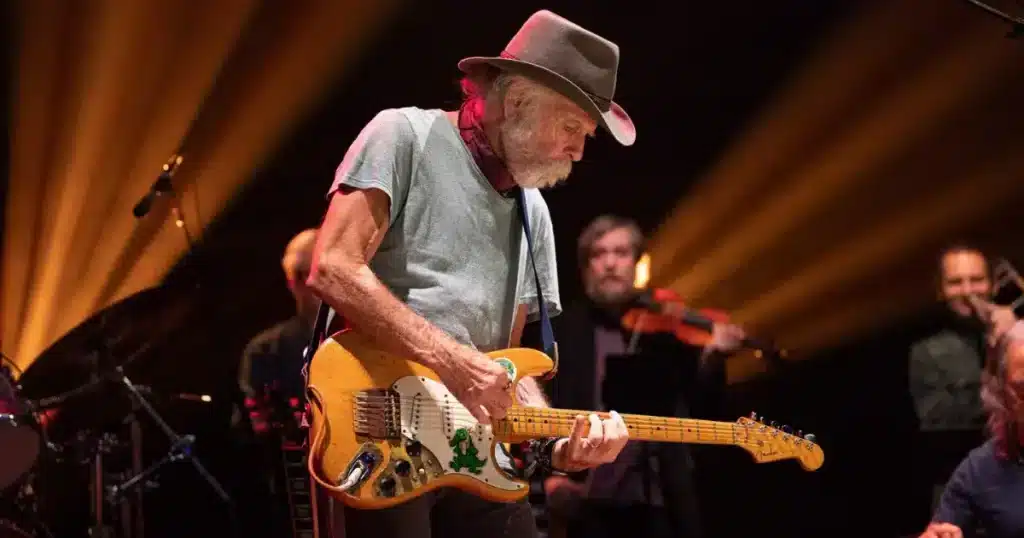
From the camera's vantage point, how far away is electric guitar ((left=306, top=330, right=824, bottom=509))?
222 cm

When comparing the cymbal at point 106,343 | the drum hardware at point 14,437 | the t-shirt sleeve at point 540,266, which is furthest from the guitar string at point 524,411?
the cymbal at point 106,343

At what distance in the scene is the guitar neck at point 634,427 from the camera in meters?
2.51

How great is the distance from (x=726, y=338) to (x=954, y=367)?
4.49ft

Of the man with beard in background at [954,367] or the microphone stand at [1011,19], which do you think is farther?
the man with beard in background at [954,367]

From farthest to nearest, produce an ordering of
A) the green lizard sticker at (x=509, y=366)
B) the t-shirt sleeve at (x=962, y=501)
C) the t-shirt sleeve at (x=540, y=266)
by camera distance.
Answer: the t-shirt sleeve at (x=962, y=501) → the t-shirt sleeve at (x=540, y=266) → the green lizard sticker at (x=509, y=366)

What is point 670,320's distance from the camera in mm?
5254

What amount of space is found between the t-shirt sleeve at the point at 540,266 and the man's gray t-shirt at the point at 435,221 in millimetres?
235

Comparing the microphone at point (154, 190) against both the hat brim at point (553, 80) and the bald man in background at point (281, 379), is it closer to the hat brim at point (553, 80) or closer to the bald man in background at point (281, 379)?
the bald man in background at point (281, 379)

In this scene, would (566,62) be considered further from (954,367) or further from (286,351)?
(954,367)

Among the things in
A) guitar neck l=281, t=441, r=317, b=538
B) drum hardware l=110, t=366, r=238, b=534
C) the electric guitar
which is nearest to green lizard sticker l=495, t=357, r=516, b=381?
the electric guitar

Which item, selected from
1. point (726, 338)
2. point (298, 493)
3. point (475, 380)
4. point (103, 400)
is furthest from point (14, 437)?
point (726, 338)

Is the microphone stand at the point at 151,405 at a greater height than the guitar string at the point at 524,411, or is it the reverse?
the microphone stand at the point at 151,405

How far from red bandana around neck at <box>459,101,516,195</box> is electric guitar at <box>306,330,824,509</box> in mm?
416

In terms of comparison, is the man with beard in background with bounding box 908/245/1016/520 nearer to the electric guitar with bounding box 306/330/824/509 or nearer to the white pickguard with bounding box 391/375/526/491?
the electric guitar with bounding box 306/330/824/509
